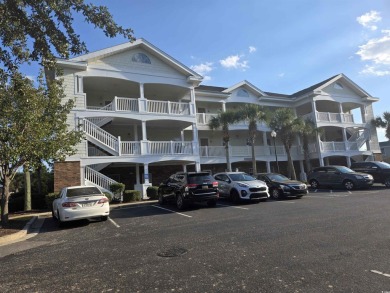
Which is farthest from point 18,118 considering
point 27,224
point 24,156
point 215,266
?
point 215,266

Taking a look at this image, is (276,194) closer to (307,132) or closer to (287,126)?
(287,126)

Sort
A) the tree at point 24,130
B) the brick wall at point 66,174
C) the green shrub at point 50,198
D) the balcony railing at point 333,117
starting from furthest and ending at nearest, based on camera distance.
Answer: the balcony railing at point 333,117 → the brick wall at point 66,174 → the green shrub at point 50,198 → the tree at point 24,130

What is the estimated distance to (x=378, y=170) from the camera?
20969mm

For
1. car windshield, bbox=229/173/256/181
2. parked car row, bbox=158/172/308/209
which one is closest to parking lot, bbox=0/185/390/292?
parked car row, bbox=158/172/308/209

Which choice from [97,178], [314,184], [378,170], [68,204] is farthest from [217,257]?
[378,170]

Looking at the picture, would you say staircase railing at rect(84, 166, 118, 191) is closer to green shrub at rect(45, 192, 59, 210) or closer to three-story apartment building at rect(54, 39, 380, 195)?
three-story apartment building at rect(54, 39, 380, 195)

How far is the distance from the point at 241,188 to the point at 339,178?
365 inches

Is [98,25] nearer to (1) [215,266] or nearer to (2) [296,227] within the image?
(1) [215,266]

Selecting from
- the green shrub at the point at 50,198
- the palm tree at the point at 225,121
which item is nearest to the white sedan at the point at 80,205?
the green shrub at the point at 50,198

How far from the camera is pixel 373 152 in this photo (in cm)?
3303

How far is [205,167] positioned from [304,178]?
34.1 feet

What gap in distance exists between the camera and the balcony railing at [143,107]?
69.3ft

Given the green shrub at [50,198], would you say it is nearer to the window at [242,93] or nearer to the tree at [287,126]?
the tree at [287,126]

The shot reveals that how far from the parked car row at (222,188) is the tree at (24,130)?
5.23 metres
